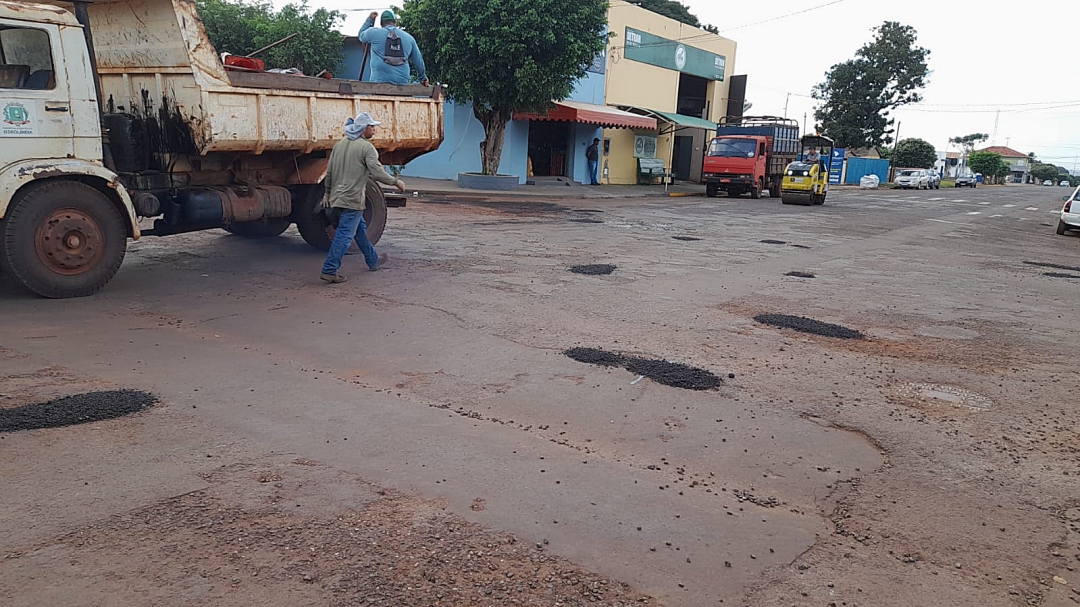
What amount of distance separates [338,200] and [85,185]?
233 centimetres

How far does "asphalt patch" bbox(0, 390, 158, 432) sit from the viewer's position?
410 centimetres

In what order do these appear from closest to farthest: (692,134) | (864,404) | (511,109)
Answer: (864,404), (511,109), (692,134)

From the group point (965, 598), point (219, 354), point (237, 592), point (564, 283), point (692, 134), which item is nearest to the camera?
point (237, 592)

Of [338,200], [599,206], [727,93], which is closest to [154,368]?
[338,200]

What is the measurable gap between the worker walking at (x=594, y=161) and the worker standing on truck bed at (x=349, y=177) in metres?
23.1

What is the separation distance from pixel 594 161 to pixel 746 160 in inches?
253

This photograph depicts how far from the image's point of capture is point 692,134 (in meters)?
38.4

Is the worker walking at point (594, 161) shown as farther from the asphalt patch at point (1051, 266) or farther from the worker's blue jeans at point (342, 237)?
the worker's blue jeans at point (342, 237)

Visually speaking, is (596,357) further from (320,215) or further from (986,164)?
(986,164)

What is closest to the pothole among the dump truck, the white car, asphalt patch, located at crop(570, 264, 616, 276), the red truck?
asphalt patch, located at crop(570, 264, 616, 276)

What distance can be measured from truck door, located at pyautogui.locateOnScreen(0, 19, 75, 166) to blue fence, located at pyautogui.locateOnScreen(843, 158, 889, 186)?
5641cm

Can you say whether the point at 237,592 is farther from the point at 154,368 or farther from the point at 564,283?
the point at 564,283

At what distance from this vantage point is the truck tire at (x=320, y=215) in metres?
9.63

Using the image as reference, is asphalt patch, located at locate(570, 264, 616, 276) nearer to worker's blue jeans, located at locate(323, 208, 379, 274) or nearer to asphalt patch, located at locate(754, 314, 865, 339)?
asphalt patch, located at locate(754, 314, 865, 339)
